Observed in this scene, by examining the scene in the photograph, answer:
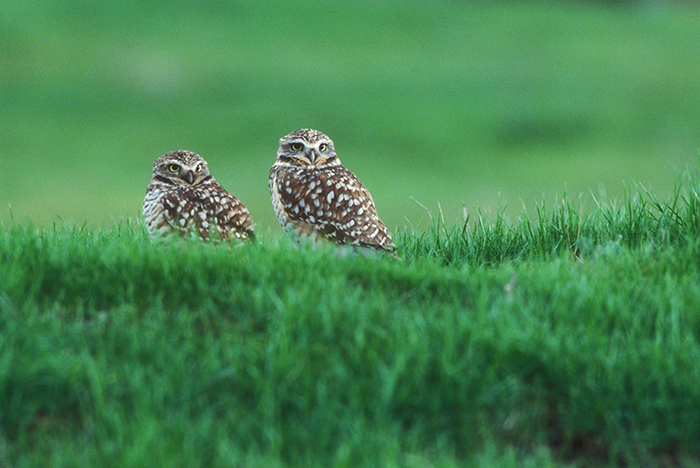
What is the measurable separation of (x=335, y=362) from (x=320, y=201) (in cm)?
261

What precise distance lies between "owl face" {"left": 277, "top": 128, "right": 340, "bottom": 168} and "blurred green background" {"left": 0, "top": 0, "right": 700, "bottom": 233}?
18.7ft

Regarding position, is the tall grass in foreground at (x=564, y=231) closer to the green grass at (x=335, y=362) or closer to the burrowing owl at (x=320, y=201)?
the burrowing owl at (x=320, y=201)

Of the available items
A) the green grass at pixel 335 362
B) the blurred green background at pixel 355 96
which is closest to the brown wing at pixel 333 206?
the green grass at pixel 335 362

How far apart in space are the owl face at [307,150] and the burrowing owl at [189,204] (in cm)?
73

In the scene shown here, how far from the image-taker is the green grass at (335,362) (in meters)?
2.98

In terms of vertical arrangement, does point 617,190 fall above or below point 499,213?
above

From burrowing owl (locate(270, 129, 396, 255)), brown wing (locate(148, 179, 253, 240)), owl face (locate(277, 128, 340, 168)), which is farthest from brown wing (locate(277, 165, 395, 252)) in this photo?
brown wing (locate(148, 179, 253, 240))

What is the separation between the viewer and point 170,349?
134 inches

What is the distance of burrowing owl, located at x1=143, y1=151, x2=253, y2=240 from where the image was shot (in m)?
5.33

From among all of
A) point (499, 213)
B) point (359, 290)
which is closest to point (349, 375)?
point (359, 290)

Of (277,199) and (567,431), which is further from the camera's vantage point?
(277,199)

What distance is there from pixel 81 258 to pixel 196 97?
1589 cm

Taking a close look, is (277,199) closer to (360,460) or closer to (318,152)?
Answer: (318,152)

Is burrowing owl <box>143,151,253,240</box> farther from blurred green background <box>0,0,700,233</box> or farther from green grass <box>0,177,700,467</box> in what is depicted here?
blurred green background <box>0,0,700,233</box>
